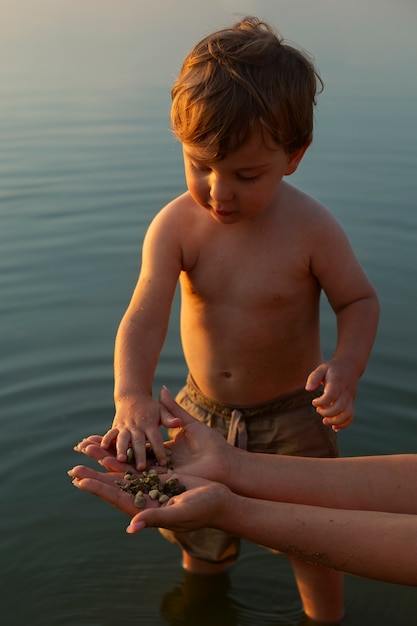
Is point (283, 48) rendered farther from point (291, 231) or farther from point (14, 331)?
point (14, 331)

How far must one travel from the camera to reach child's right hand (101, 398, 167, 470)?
283cm

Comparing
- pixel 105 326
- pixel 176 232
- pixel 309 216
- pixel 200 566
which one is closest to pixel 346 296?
pixel 309 216

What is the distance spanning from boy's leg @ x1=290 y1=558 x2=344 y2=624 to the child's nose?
3.95ft

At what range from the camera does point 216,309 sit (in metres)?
3.37

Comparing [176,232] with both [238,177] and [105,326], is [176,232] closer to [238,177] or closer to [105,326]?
[238,177]

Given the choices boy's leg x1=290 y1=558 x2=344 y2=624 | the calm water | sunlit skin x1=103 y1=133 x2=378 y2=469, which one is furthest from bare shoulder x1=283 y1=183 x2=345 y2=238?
the calm water

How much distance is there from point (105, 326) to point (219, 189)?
2407mm

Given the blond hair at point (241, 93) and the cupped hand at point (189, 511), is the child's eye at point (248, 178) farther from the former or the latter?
the cupped hand at point (189, 511)

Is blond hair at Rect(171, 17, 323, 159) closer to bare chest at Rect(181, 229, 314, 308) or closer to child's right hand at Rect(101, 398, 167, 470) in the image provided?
bare chest at Rect(181, 229, 314, 308)

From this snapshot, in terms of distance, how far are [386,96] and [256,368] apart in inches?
287

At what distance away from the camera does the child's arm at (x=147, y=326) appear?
3.01 meters

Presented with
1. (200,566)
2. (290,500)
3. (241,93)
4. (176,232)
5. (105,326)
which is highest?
(241,93)

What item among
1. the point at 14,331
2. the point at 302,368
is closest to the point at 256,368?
the point at 302,368

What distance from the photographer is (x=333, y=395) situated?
2936 millimetres
